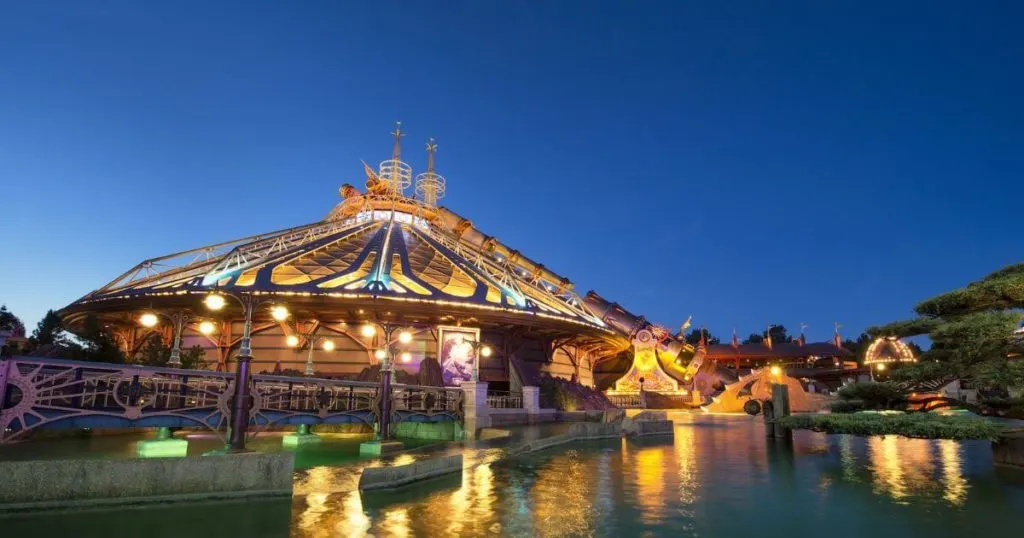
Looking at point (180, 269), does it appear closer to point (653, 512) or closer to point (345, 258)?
point (345, 258)

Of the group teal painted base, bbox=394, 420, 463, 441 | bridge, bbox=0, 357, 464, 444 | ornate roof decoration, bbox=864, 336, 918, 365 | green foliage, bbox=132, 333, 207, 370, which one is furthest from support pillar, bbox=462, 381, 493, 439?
ornate roof decoration, bbox=864, 336, 918, 365

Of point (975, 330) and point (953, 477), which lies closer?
point (975, 330)

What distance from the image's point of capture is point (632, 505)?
8711mm

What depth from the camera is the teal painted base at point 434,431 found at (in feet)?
73.3

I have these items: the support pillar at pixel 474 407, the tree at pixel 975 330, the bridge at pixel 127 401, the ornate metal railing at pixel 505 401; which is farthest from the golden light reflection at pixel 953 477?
the ornate metal railing at pixel 505 401

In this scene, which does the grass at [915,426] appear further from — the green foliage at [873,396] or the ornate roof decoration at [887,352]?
the ornate roof decoration at [887,352]

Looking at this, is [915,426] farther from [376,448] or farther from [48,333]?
[48,333]

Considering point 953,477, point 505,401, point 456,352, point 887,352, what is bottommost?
point 953,477

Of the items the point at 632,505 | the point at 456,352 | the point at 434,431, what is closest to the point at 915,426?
the point at 632,505

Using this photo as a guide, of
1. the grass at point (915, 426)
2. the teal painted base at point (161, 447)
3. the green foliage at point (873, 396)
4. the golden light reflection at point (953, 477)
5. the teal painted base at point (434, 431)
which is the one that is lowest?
the teal painted base at point (434, 431)

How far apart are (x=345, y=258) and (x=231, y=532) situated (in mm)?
30719

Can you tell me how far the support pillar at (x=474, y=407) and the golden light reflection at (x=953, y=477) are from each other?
1509cm

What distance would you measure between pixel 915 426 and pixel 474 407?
1498cm

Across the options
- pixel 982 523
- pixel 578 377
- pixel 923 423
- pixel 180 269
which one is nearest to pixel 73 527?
pixel 982 523
